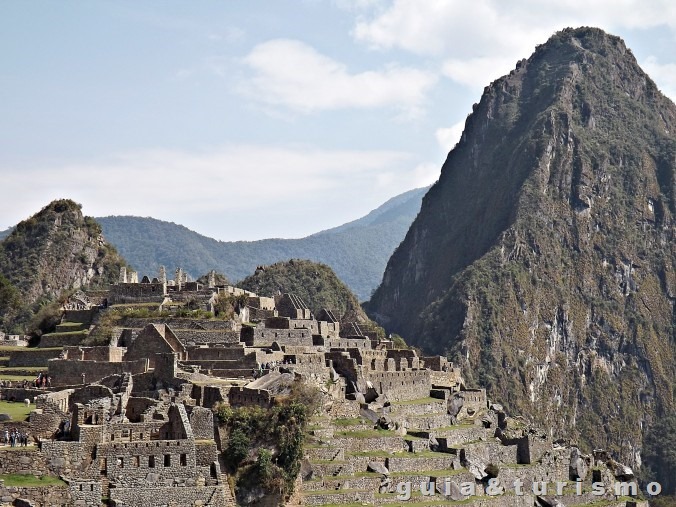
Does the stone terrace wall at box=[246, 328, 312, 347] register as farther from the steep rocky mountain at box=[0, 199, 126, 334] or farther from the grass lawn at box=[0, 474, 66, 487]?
the steep rocky mountain at box=[0, 199, 126, 334]

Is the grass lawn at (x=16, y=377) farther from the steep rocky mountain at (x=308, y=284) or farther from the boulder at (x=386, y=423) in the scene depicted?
the steep rocky mountain at (x=308, y=284)

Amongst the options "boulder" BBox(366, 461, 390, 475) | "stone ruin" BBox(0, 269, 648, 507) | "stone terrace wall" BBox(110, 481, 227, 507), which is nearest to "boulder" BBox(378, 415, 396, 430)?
"stone ruin" BBox(0, 269, 648, 507)

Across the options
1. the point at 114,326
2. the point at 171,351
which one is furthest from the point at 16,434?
the point at 114,326

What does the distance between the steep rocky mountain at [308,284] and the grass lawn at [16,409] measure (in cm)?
8712

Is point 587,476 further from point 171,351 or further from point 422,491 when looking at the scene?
point 171,351

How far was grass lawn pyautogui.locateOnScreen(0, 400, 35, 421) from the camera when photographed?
44.4 metres

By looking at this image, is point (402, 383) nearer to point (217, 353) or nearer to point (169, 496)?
point (217, 353)

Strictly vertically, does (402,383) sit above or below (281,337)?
below

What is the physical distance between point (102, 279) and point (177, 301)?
5759cm

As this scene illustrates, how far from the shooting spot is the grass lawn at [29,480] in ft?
128

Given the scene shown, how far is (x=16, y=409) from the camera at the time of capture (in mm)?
Answer: 47281

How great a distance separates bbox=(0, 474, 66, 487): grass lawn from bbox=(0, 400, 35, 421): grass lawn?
4.22m

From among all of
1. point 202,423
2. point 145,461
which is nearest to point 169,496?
point 145,461

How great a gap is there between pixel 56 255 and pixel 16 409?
84172 millimetres
